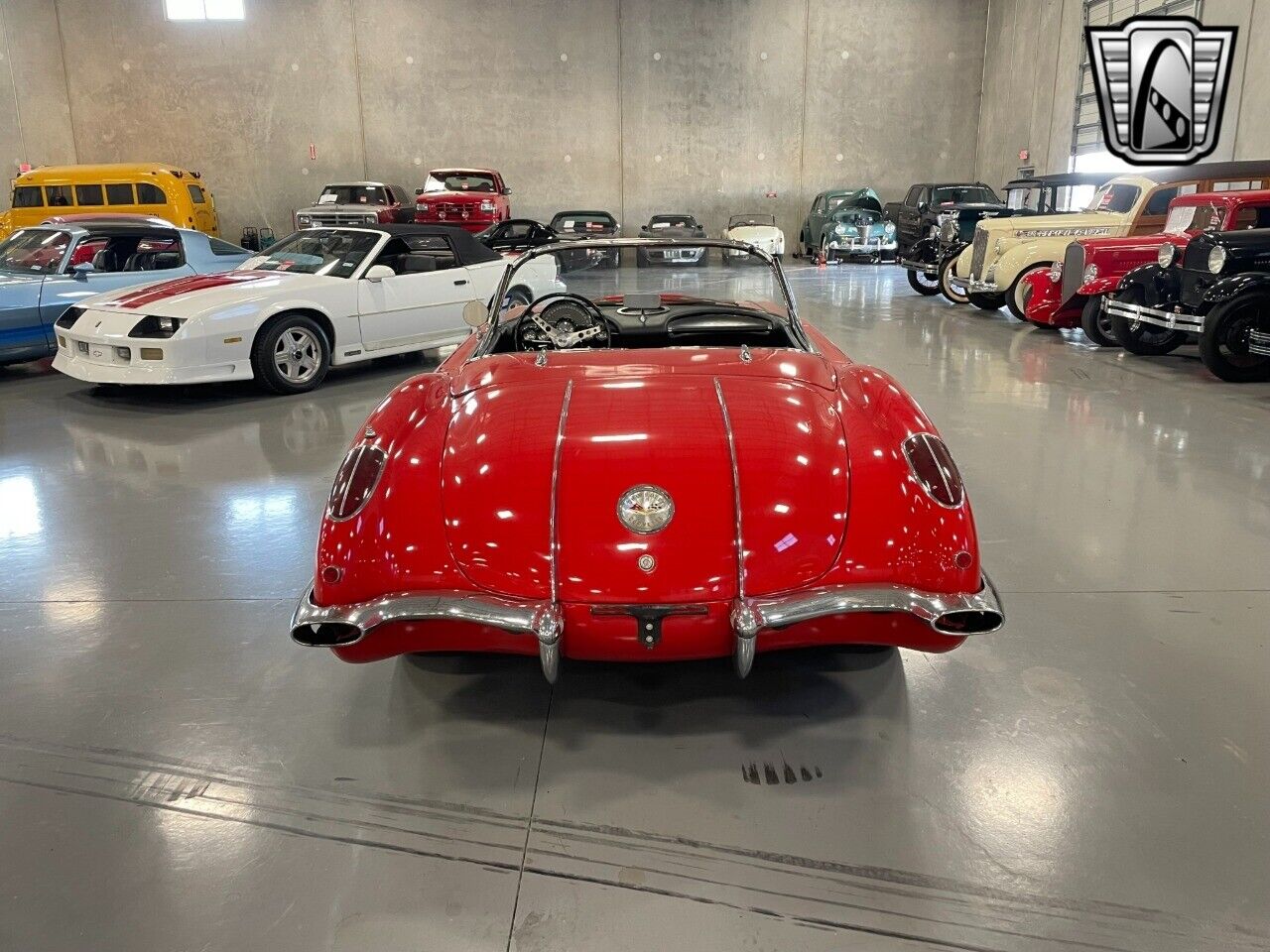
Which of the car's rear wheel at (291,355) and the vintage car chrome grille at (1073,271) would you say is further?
the vintage car chrome grille at (1073,271)

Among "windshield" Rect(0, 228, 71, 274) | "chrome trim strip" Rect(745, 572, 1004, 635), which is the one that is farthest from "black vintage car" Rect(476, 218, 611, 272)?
"chrome trim strip" Rect(745, 572, 1004, 635)

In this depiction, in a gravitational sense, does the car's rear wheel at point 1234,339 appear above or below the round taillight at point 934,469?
below

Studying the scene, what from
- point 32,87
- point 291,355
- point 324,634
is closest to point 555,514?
point 324,634

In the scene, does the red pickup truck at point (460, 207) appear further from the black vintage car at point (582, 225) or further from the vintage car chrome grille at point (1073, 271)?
the vintage car chrome grille at point (1073, 271)

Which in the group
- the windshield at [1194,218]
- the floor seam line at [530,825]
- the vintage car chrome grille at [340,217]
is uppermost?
the vintage car chrome grille at [340,217]

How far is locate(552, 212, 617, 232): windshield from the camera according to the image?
55.0 ft

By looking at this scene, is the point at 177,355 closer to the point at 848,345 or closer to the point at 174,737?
the point at 174,737

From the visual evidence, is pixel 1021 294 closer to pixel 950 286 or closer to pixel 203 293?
pixel 950 286

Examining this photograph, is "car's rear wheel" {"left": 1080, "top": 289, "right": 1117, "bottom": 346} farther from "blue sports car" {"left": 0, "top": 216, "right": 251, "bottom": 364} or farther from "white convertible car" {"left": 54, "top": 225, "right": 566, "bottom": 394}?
"blue sports car" {"left": 0, "top": 216, "right": 251, "bottom": 364}

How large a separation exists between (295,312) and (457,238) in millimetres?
1888

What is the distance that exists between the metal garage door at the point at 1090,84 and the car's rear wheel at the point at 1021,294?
241 inches

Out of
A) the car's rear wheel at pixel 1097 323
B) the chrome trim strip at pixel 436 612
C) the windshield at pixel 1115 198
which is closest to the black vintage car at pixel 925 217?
the windshield at pixel 1115 198

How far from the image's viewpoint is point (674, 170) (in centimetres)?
2047

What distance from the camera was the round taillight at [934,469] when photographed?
7.72 feet
